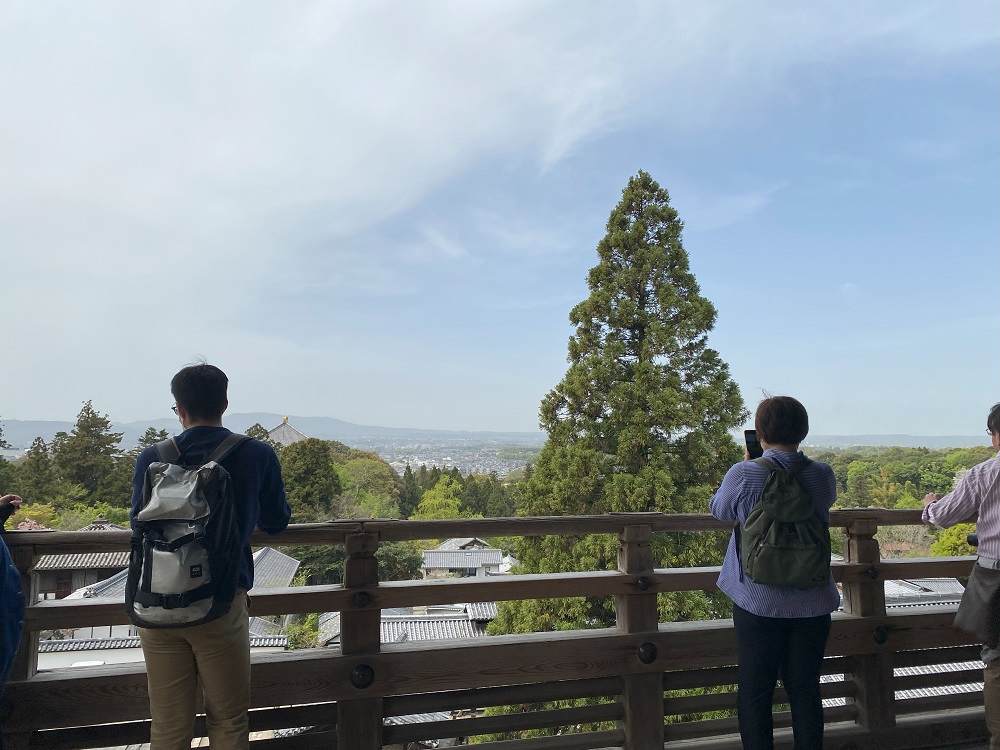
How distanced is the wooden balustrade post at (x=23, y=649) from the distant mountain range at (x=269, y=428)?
518 millimetres

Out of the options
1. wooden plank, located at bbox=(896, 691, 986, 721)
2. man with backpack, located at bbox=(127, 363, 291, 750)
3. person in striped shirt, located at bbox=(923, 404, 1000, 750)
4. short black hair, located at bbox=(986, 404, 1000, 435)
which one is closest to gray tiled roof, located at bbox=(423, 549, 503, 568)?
wooden plank, located at bbox=(896, 691, 986, 721)

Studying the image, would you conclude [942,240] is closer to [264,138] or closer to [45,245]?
[264,138]

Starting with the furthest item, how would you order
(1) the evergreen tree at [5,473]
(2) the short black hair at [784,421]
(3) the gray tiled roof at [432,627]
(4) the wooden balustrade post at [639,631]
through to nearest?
1. (3) the gray tiled roof at [432,627]
2. (1) the evergreen tree at [5,473]
3. (4) the wooden balustrade post at [639,631]
4. (2) the short black hair at [784,421]

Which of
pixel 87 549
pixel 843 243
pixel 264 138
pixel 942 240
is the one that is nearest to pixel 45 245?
pixel 264 138

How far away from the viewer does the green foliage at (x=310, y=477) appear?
11289mm

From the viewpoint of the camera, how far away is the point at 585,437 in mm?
7320

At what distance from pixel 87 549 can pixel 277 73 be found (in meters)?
14.2

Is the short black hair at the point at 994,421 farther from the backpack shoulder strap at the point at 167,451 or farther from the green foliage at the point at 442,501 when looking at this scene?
the green foliage at the point at 442,501

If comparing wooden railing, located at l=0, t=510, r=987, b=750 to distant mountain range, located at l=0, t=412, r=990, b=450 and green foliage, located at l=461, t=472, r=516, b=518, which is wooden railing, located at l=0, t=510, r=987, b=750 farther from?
green foliage, located at l=461, t=472, r=516, b=518

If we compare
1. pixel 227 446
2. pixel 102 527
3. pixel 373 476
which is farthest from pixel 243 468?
pixel 373 476

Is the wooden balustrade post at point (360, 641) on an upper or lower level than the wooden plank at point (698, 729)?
upper

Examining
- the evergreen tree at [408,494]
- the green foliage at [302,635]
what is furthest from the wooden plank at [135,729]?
the evergreen tree at [408,494]

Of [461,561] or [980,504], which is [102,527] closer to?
[980,504]

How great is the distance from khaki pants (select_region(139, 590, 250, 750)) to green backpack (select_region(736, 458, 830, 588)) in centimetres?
143
